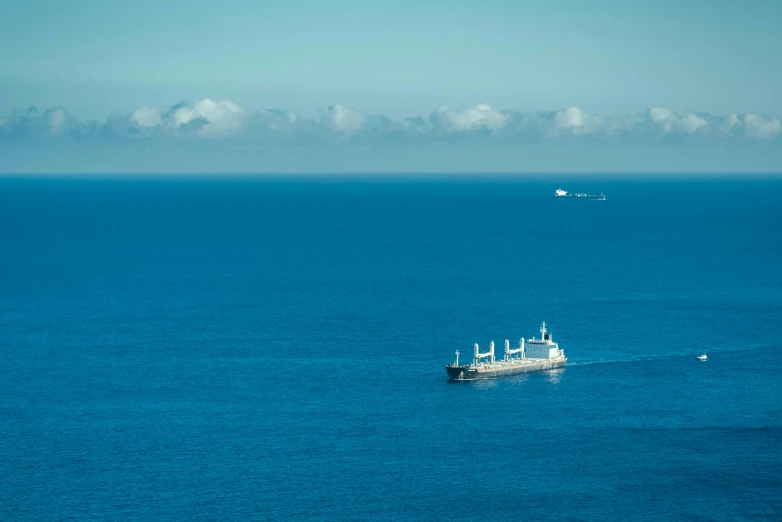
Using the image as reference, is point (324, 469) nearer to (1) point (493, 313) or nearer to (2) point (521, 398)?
(2) point (521, 398)

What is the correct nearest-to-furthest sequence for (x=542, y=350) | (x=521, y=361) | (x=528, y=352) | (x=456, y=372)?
(x=456, y=372)
(x=521, y=361)
(x=542, y=350)
(x=528, y=352)

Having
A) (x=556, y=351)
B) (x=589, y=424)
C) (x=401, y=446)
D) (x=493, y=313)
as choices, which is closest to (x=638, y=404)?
(x=589, y=424)

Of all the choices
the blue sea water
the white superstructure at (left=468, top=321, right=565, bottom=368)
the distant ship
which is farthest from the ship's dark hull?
the blue sea water

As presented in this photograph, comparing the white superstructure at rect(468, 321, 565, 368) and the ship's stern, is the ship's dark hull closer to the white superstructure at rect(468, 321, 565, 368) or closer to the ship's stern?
the ship's stern

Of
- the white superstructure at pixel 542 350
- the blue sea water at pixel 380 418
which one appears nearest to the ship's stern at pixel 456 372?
the blue sea water at pixel 380 418

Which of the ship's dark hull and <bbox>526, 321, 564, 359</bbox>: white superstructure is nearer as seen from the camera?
the ship's dark hull

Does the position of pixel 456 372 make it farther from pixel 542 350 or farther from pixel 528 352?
pixel 542 350

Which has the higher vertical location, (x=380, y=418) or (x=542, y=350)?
(x=542, y=350)

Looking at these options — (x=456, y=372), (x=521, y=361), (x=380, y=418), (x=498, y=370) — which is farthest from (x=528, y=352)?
(x=380, y=418)
